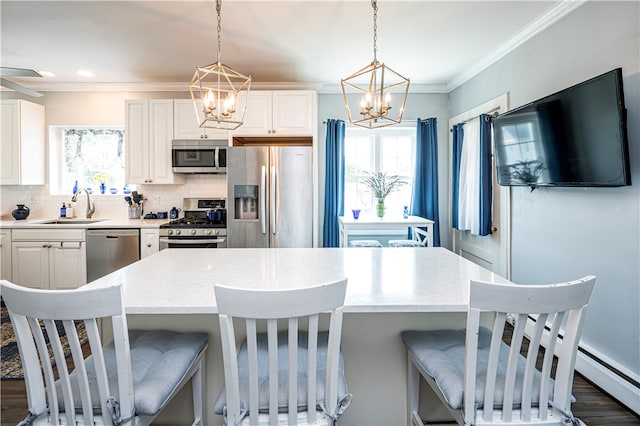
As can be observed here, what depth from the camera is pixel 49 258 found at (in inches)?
148

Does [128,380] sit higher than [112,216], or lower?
lower

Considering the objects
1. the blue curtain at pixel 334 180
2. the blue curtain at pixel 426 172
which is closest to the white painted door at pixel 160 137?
the blue curtain at pixel 334 180

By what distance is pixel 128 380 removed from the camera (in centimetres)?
103

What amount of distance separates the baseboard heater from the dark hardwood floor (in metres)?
0.04

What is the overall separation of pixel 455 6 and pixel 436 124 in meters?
2.05

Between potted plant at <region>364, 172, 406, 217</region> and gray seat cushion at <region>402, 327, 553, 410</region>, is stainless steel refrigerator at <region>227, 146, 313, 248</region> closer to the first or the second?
potted plant at <region>364, 172, 406, 217</region>

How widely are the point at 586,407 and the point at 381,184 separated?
118 inches

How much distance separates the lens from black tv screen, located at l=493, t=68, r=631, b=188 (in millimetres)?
1909

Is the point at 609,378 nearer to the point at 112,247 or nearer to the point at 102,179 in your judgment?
the point at 112,247

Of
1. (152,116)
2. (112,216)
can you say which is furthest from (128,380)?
(112,216)

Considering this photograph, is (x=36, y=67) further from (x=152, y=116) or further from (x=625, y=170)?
(x=625, y=170)

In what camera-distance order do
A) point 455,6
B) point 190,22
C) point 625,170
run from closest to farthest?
1. point 625,170
2. point 455,6
3. point 190,22

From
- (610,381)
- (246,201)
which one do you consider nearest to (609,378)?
(610,381)

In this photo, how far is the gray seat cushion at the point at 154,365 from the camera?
107 centimetres
